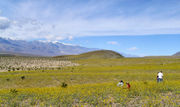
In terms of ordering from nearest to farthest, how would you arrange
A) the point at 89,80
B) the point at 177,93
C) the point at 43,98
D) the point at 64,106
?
the point at 64,106 < the point at 43,98 < the point at 177,93 < the point at 89,80

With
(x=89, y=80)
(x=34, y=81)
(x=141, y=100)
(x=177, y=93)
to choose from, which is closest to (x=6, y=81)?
(x=34, y=81)

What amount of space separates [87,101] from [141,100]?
5.45 m

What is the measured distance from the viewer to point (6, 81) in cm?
3384

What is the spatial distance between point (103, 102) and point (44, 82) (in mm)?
22545

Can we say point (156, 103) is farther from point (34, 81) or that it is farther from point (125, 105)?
point (34, 81)

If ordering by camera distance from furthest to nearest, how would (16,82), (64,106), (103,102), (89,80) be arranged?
(89,80) < (16,82) < (103,102) < (64,106)

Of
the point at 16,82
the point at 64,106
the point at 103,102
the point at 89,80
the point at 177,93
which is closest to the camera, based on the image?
the point at 64,106

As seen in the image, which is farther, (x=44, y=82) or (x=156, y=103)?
(x=44, y=82)

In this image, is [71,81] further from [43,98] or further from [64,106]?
[64,106]

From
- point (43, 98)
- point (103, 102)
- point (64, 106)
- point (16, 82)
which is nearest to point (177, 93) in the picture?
point (103, 102)

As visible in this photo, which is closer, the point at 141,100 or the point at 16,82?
the point at 141,100

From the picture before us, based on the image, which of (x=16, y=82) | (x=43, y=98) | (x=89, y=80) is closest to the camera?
(x=43, y=98)

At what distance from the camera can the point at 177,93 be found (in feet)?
61.0

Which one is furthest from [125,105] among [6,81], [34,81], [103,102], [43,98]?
[6,81]
